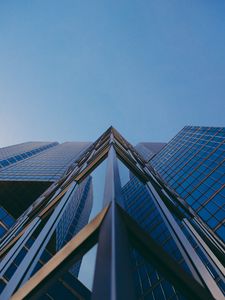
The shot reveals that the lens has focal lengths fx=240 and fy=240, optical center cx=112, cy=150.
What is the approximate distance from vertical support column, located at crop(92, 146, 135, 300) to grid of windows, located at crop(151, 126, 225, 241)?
70.2 feet

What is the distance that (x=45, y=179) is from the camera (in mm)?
33406

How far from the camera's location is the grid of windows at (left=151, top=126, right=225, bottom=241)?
23.8 m

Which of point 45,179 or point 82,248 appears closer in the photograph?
point 82,248

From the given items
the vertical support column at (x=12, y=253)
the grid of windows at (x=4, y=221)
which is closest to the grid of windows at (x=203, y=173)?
the vertical support column at (x=12, y=253)

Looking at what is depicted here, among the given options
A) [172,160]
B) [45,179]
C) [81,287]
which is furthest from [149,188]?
[172,160]

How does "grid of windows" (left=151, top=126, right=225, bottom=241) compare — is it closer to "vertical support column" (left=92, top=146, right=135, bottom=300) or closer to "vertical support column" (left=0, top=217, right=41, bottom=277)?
"vertical support column" (left=0, top=217, right=41, bottom=277)

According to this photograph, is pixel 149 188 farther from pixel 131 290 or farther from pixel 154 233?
pixel 154 233

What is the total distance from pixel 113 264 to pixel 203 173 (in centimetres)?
3008

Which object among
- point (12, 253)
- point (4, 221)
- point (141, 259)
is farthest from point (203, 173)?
point (12, 253)

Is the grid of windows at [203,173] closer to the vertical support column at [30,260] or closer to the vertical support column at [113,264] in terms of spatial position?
the vertical support column at [30,260]

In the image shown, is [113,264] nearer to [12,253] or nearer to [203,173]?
[12,253]

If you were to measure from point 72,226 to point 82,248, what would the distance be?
172 ft

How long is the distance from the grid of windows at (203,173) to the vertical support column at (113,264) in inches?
842

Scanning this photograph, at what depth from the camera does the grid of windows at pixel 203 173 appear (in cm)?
2377
